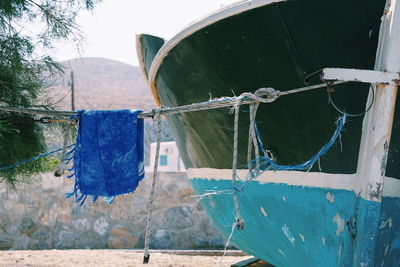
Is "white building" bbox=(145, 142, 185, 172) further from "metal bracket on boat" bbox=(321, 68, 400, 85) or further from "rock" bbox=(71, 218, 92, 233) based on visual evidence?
"metal bracket on boat" bbox=(321, 68, 400, 85)

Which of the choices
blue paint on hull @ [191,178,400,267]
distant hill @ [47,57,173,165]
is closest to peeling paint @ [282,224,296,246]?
blue paint on hull @ [191,178,400,267]

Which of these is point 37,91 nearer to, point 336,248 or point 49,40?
point 49,40

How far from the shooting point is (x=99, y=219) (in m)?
8.69

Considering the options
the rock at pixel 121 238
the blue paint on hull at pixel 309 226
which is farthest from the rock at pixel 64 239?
the blue paint on hull at pixel 309 226

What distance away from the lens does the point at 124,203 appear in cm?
877

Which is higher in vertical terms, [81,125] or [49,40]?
[49,40]

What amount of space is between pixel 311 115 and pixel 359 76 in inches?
25.4

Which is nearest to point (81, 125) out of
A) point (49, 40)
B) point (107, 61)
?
point (49, 40)

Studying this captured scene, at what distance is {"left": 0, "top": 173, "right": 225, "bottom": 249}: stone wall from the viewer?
844 centimetres

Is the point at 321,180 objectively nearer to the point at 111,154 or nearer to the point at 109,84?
the point at 111,154

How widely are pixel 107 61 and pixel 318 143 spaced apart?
9157 centimetres

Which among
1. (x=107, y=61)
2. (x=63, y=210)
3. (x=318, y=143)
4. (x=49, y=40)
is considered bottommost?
(x=63, y=210)

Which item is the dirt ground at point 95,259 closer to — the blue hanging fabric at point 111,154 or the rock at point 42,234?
the rock at point 42,234

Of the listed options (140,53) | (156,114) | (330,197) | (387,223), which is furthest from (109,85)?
(387,223)
